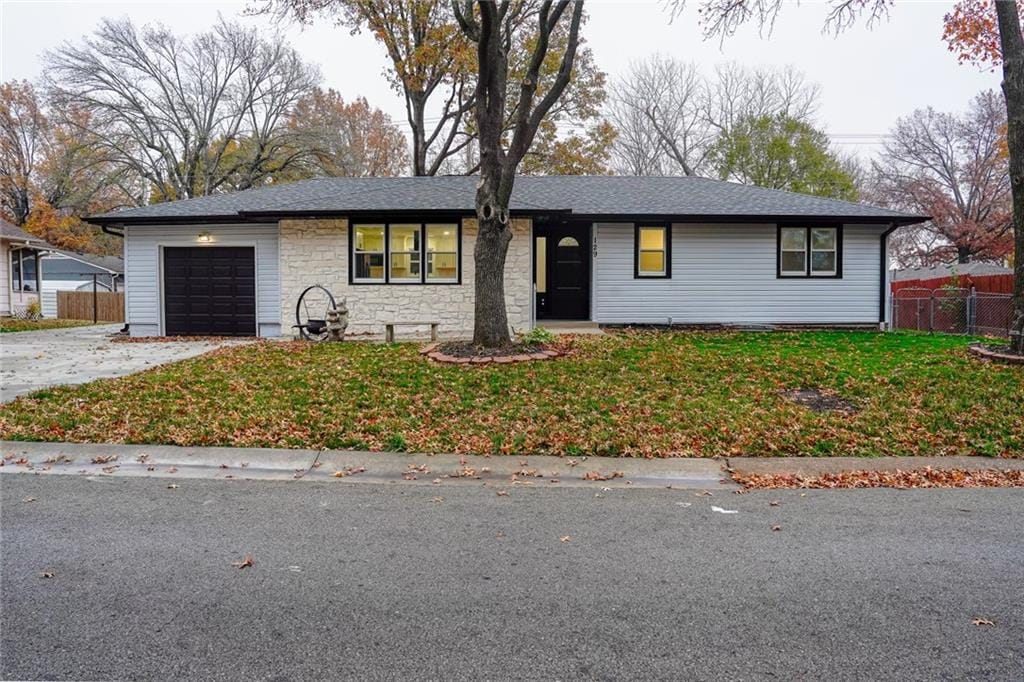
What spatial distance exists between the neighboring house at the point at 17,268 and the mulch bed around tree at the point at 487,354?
19548 millimetres

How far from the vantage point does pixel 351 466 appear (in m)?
5.52

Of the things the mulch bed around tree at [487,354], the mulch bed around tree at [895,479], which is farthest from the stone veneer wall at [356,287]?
the mulch bed around tree at [895,479]

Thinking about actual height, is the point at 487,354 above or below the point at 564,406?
above

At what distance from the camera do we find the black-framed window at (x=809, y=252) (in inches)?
600

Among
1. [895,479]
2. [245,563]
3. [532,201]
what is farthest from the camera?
[532,201]

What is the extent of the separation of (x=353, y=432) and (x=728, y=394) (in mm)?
4359

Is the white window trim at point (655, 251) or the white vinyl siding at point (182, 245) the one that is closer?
the white vinyl siding at point (182, 245)

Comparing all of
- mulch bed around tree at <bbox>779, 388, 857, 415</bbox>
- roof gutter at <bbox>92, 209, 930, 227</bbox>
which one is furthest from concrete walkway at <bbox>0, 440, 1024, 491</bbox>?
roof gutter at <bbox>92, 209, 930, 227</bbox>

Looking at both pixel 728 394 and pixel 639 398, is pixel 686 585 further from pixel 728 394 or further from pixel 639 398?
pixel 728 394

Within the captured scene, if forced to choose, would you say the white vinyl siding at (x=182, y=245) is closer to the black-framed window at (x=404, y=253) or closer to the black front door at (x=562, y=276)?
the black-framed window at (x=404, y=253)

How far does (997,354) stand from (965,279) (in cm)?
1442

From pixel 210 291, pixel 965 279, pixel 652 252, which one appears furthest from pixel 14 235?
pixel 965 279

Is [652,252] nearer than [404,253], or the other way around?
[404,253]

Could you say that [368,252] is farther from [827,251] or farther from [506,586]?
[506,586]
